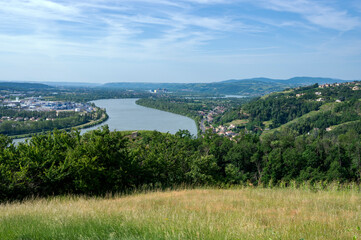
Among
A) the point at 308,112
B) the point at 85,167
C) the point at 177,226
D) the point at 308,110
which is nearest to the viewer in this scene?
the point at 177,226

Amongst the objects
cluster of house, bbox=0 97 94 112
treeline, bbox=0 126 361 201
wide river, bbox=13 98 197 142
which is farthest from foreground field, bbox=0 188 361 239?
cluster of house, bbox=0 97 94 112

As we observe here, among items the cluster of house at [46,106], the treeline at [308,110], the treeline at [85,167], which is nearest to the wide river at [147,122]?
the cluster of house at [46,106]

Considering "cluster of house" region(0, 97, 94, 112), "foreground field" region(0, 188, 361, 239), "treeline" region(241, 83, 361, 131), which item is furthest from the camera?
"cluster of house" region(0, 97, 94, 112)

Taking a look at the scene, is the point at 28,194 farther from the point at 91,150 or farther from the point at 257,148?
the point at 257,148

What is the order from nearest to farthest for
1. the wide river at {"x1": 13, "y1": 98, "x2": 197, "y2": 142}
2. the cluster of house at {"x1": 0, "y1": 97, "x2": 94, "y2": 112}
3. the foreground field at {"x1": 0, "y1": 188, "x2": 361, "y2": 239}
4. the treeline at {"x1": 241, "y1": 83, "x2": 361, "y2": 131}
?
the foreground field at {"x1": 0, "y1": 188, "x2": 361, "y2": 239} < the wide river at {"x1": 13, "y1": 98, "x2": 197, "y2": 142} < the treeline at {"x1": 241, "y1": 83, "x2": 361, "y2": 131} < the cluster of house at {"x1": 0, "y1": 97, "x2": 94, "y2": 112}

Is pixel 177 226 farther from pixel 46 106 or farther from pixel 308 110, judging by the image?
pixel 46 106

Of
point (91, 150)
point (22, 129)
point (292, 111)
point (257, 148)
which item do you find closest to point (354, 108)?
point (292, 111)

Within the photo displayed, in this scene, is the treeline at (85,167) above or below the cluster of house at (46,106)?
above

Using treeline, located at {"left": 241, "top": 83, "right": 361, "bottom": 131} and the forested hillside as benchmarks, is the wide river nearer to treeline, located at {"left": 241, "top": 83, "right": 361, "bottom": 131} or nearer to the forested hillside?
the forested hillside

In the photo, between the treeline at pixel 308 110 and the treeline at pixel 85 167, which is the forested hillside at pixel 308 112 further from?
the treeline at pixel 85 167

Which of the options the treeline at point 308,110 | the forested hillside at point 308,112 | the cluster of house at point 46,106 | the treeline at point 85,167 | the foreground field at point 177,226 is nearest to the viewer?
the foreground field at point 177,226

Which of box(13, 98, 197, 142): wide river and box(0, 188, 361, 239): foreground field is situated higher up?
box(0, 188, 361, 239): foreground field

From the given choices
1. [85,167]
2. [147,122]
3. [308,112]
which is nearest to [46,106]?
[147,122]
